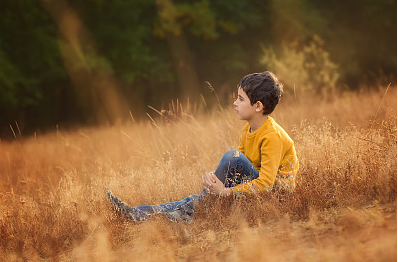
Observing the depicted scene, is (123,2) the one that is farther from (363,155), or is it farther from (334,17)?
(363,155)

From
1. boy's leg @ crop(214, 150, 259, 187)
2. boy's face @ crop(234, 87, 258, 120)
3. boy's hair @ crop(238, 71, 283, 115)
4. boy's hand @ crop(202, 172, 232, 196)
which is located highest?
boy's hair @ crop(238, 71, 283, 115)

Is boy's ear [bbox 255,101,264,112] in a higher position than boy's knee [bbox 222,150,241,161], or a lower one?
higher

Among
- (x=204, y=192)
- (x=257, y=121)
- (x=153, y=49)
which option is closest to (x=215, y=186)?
(x=204, y=192)

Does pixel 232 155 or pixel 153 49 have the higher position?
pixel 153 49

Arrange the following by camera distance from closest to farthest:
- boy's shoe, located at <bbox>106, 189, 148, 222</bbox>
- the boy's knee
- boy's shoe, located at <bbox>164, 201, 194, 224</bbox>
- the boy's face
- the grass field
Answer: the grass field < the boy's knee < the boy's face < boy's shoe, located at <bbox>164, 201, 194, 224</bbox> < boy's shoe, located at <bbox>106, 189, 148, 222</bbox>

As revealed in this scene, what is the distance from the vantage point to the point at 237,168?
3240mm

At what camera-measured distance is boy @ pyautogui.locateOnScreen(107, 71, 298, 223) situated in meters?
3.12

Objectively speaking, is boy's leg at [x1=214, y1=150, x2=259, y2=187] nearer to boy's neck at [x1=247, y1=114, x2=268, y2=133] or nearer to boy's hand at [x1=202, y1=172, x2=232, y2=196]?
boy's hand at [x1=202, y1=172, x2=232, y2=196]

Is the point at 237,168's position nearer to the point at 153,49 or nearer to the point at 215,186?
the point at 215,186

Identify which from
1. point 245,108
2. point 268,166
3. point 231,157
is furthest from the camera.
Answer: point 245,108

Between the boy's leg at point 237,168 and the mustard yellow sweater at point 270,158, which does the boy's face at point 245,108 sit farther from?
the boy's leg at point 237,168

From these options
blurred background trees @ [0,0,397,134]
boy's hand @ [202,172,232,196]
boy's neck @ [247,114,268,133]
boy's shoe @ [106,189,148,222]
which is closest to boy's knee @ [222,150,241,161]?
boy's hand @ [202,172,232,196]

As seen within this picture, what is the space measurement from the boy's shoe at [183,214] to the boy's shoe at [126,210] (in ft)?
0.83

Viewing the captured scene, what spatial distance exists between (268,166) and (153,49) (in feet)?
53.3
